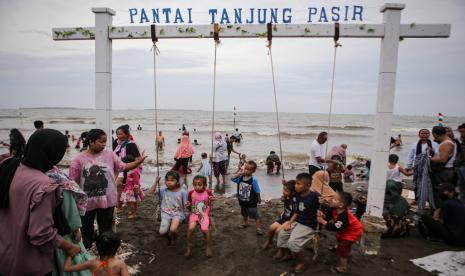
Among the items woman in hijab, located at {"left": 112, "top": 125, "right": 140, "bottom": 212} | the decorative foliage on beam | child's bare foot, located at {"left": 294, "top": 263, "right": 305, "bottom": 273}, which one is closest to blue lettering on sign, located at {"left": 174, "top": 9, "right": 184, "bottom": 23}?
the decorative foliage on beam

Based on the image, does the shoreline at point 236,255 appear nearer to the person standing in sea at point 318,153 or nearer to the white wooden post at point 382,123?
the white wooden post at point 382,123

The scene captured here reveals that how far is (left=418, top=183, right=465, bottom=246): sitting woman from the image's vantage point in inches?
198

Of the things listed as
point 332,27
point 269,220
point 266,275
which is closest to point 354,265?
point 266,275

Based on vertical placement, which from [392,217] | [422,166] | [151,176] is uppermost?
[422,166]

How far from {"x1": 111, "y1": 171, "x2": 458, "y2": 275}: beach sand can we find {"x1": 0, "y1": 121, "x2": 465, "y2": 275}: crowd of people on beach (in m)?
0.19

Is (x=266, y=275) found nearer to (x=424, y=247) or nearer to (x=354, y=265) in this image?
(x=354, y=265)

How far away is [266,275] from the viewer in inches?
163

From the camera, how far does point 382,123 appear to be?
513cm

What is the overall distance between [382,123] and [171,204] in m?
4.02

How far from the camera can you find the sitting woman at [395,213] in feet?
17.8

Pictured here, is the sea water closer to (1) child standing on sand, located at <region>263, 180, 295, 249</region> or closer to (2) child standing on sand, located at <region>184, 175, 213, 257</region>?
(1) child standing on sand, located at <region>263, 180, 295, 249</region>

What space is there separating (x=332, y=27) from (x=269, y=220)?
4.20 meters

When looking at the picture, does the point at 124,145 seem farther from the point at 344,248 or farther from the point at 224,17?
the point at 344,248

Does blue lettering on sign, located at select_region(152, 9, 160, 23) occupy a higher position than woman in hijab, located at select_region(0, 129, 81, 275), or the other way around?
blue lettering on sign, located at select_region(152, 9, 160, 23)
